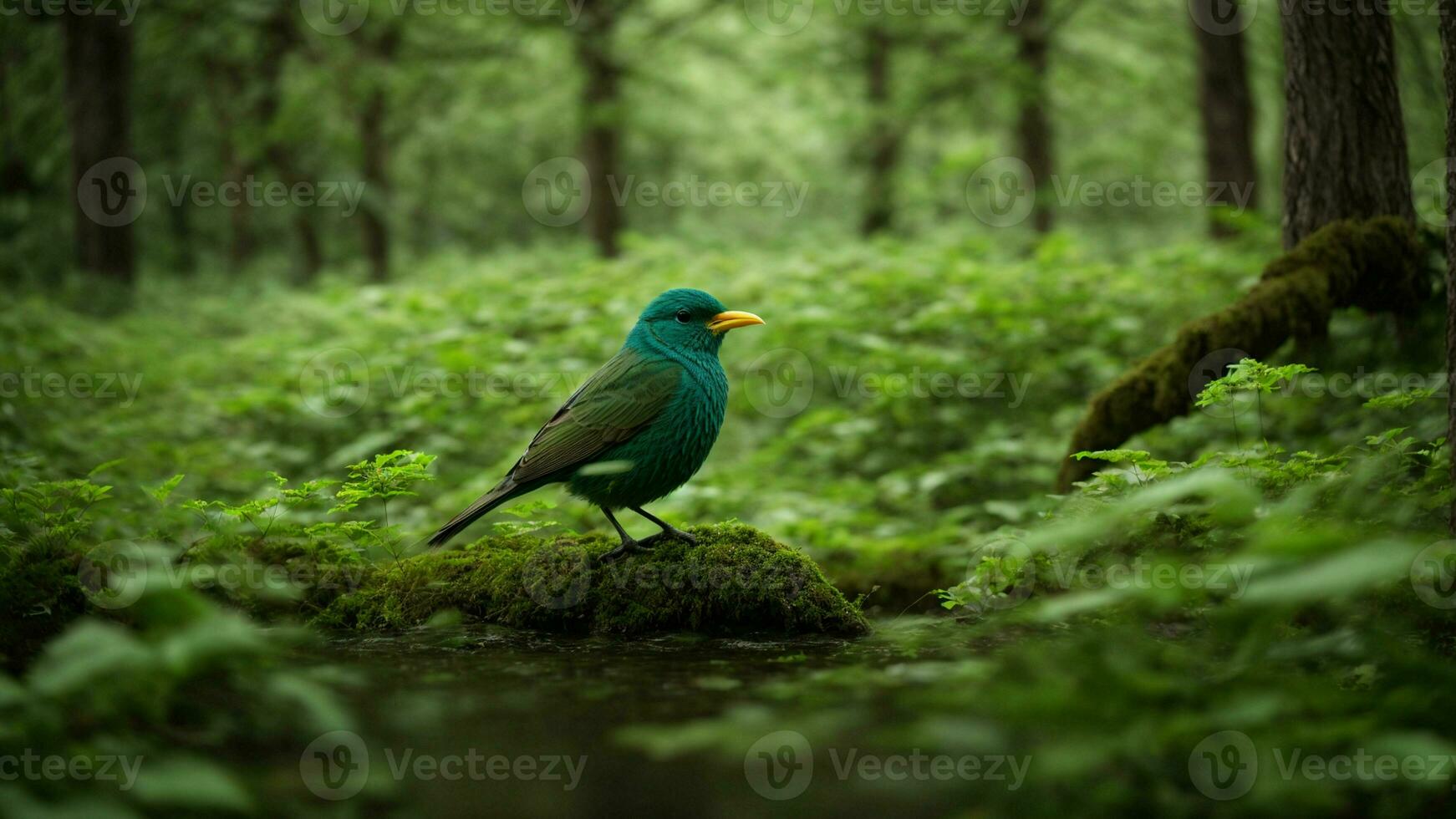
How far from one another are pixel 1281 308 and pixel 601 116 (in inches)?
366

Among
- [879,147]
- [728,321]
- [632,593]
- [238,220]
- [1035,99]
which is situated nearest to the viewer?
[632,593]

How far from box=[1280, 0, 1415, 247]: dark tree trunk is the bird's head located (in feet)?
10.2

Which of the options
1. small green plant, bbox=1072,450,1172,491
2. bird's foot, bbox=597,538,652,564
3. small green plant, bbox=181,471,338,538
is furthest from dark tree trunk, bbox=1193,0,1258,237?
small green plant, bbox=181,471,338,538

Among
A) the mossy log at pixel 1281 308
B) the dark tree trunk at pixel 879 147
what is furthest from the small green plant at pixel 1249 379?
the dark tree trunk at pixel 879 147

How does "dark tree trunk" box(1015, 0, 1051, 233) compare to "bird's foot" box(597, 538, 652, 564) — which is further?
"dark tree trunk" box(1015, 0, 1051, 233)

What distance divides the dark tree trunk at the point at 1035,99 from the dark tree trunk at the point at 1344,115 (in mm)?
6346

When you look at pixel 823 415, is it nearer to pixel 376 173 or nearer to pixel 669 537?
pixel 669 537

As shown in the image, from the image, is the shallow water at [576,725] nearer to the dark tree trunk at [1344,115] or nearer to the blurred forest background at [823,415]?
the blurred forest background at [823,415]

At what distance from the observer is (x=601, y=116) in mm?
11766

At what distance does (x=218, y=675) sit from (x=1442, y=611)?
11.0 ft

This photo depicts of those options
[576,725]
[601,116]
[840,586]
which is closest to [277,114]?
[601,116]

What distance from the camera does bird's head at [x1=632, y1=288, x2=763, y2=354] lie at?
3965mm

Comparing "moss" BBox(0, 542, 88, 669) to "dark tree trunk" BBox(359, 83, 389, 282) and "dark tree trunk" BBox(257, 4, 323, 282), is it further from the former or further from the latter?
"dark tree trunk" BBox(359, 83, 389, 282)

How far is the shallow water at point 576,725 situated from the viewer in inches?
75.0
